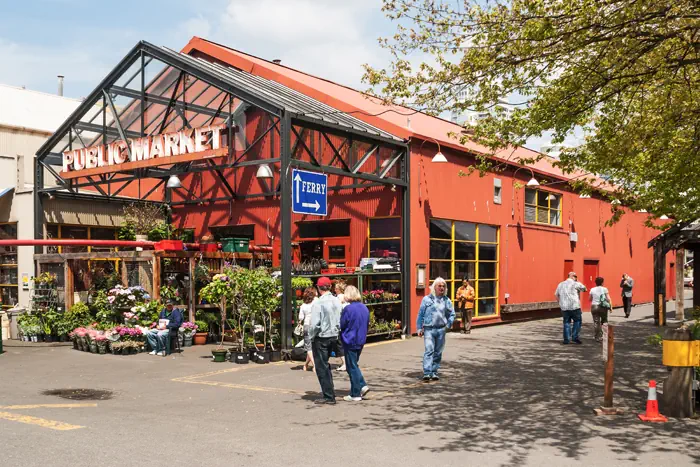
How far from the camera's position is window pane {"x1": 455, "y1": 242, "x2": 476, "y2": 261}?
23.2 meters

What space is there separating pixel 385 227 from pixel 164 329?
7374mm

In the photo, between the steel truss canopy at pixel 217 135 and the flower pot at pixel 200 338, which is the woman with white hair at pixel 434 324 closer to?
the steel truss canopy at pixel 217 135

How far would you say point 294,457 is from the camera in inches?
293

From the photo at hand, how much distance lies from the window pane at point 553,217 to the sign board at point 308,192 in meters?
15.0

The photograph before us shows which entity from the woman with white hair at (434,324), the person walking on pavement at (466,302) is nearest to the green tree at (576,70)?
the woman with white hair at (434,324)

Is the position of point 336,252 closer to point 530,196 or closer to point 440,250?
point 440,250

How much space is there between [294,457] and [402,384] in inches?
206

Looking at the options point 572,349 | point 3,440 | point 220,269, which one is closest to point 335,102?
point 220,269

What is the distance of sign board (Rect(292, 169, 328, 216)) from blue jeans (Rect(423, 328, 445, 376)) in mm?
5312

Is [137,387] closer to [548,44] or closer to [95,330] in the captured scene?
[95,330]

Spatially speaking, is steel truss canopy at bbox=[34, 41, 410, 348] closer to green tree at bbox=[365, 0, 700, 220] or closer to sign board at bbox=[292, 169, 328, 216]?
sign board at bbox=[292, 169, 328, 216]

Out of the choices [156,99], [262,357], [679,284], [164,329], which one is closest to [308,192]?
[262,357]

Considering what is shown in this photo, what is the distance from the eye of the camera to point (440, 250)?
22.2 meters

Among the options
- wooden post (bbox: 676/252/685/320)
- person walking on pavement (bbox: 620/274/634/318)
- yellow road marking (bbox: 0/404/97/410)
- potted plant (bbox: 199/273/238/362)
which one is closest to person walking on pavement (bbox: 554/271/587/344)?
wooden post (bbox: 676/252/685/320)
